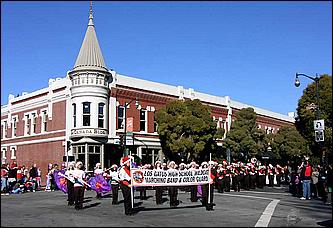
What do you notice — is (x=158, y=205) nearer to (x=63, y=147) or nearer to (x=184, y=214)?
(x=184, y=214)

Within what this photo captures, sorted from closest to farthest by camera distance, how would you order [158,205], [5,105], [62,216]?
[62,216]
[158,205]
[5,105]

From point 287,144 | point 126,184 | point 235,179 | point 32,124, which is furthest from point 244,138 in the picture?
point 126,184

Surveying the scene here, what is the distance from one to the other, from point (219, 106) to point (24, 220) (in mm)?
41233

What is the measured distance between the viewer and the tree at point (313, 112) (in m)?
34.4

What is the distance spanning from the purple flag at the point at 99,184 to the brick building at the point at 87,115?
44.1 ft

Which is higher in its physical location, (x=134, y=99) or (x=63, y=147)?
(x=134, y=99)

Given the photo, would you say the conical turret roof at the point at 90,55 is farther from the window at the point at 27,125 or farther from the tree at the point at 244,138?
the tree at the point at 244,138

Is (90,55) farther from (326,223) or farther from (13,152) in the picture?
(326,223)

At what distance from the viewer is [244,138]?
4706 centimetres

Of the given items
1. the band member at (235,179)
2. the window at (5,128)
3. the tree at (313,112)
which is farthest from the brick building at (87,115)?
the tree at (313,112)

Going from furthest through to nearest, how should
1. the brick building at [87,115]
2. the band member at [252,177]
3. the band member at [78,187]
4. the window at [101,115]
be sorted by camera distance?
1. the window at [101,115]
2. the brick building at [87,115]
3. the band member at [252,177]
4. the band member at [78,187]

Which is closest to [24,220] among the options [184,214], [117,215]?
[117,215]

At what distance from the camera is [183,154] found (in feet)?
136

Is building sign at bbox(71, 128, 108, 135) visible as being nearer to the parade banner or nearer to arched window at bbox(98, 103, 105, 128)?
arched window at bbox(98, 103, 105, 128)
